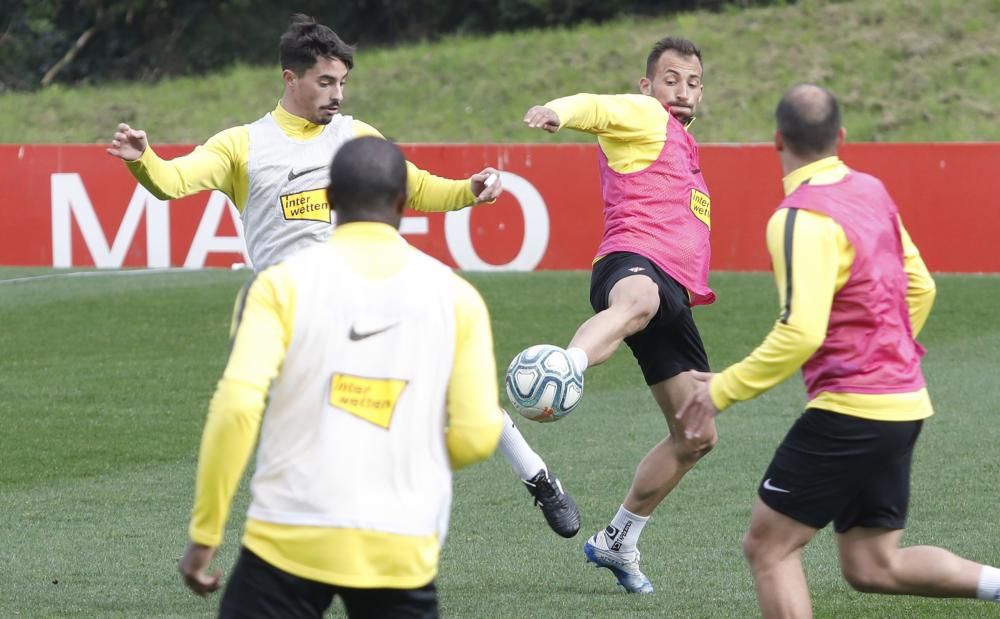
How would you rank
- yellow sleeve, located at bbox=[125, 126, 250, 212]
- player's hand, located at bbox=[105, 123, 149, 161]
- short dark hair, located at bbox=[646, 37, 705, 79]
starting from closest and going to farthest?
player's hand, located at bbox=[105, 123, 149, 161] < yellow sleeve, located at bbox=[125, 126, 250, 212] < short dark hair, located at bbox=[646, 37, 705, 79]

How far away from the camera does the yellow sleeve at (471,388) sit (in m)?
3.70

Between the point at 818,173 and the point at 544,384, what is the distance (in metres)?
2.03

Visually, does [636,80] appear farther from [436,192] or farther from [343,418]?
[343,418]

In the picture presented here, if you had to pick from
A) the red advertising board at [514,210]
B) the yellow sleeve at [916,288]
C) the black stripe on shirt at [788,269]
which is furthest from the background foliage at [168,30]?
the black stripe on shirt at [788,269]

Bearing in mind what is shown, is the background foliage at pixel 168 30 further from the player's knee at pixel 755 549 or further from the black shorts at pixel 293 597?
the black shorts at pixel 293 597

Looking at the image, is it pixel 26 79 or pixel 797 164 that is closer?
pixel 797 164

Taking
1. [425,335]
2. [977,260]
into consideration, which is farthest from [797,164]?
[977,260]

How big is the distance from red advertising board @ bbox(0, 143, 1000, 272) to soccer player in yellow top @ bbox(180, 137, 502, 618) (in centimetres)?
1430

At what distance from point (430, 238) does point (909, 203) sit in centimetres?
538

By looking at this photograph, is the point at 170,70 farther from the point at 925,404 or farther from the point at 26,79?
the point at 925,404

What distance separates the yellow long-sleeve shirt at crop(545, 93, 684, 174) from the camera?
6.82 m

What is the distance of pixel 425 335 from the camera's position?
363cm

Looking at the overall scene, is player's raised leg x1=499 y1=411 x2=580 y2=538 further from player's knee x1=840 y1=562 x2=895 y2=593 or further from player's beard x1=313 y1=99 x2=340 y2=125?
player's knee x1=840 y1=562 x2=895 y2=593

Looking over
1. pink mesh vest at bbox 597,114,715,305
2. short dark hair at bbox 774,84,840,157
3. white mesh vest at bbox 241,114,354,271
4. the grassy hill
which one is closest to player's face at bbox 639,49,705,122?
pink mesh vest at bbox 597,114,715,305
